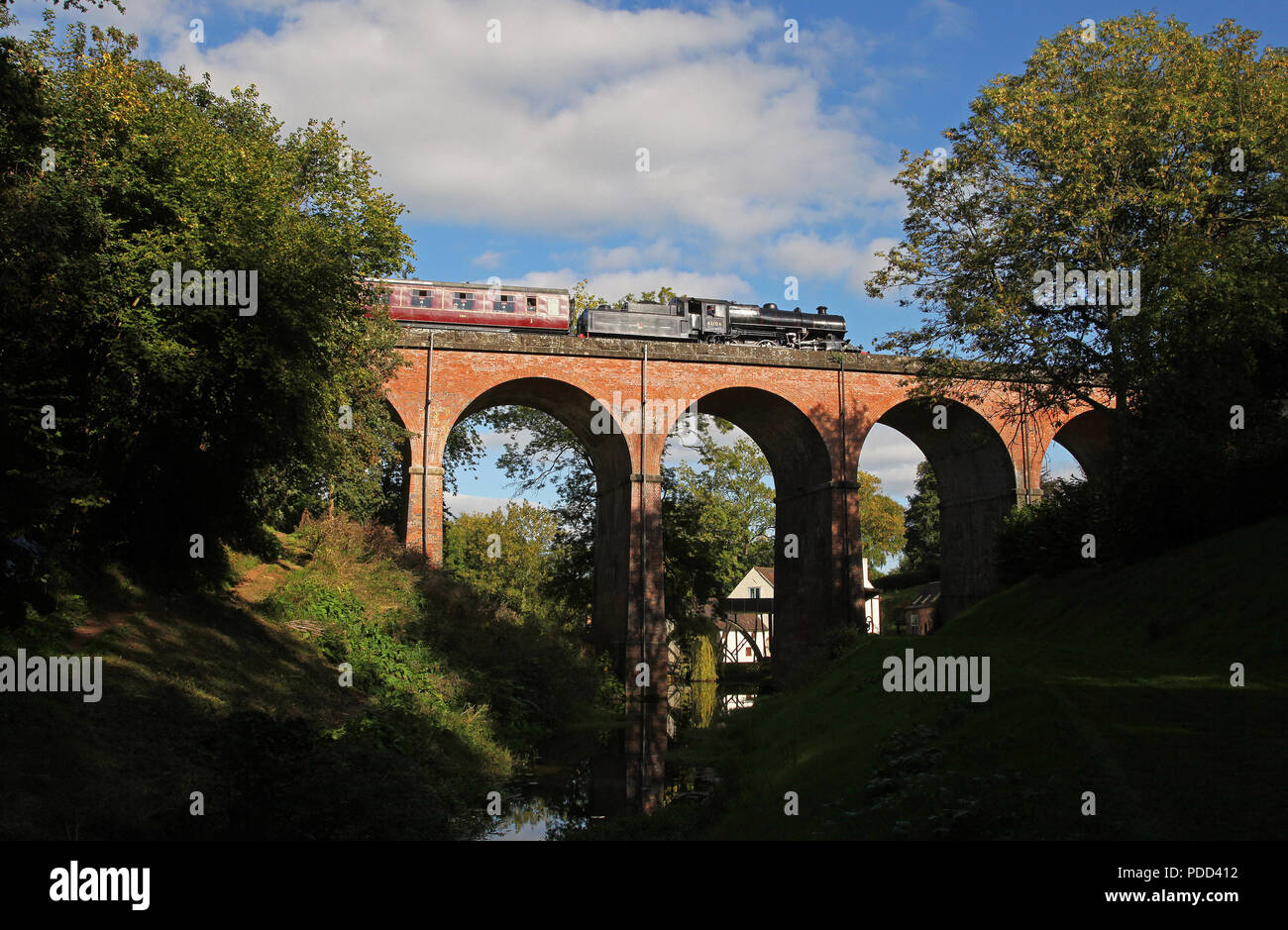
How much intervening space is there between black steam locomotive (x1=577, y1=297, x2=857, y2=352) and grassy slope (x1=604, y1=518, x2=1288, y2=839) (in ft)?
55.6

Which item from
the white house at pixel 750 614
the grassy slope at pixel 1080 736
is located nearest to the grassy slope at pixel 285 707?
the grassy slope at pixel 1080 736

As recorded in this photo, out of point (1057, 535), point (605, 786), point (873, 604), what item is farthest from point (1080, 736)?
point (873, 604)

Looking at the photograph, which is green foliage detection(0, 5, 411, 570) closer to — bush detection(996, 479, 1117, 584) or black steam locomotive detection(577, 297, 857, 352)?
black steam locomotive detection(577, 297, 857, 352)

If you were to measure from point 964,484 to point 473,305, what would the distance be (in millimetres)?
17874

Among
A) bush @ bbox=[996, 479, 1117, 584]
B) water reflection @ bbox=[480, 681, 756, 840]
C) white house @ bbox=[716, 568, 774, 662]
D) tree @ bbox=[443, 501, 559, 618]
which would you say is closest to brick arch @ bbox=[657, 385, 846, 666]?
bush @ bbox=[996, 479, 1117, 584]

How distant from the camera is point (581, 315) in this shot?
3095 centimetres

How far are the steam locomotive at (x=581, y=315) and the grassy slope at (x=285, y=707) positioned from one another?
33.8 ft

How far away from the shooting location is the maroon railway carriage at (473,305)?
31.3 m

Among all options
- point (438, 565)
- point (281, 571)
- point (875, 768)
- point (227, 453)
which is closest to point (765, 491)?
point (438, 565)

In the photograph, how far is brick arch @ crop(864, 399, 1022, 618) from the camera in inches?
1208
